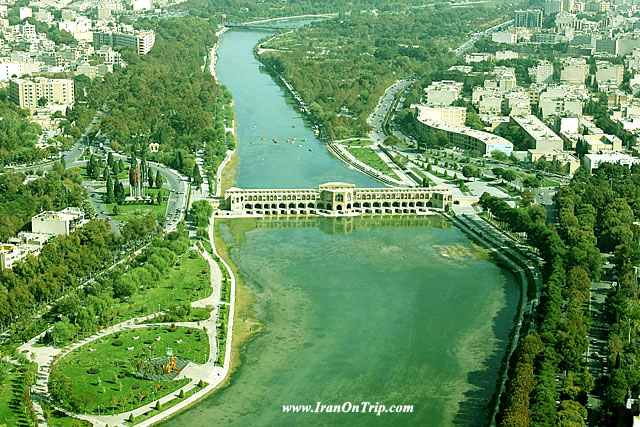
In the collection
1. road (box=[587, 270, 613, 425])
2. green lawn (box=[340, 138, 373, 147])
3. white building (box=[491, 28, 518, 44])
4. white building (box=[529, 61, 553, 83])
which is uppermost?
white building (box=[491, 28, 518, 44])

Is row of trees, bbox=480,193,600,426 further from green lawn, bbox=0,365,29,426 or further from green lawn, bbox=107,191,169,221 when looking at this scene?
green lawn, bbox=107,191,169,221

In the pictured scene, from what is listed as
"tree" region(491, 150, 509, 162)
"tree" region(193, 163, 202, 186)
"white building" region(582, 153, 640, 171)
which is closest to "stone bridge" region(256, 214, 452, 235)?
"tree" region(193, 163, 202, 186)

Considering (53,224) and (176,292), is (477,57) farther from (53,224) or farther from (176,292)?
(176,292)

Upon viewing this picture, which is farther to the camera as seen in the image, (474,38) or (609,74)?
(474,38)

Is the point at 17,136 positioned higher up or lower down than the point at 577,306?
higher up

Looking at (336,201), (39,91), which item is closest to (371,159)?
(336,201)
